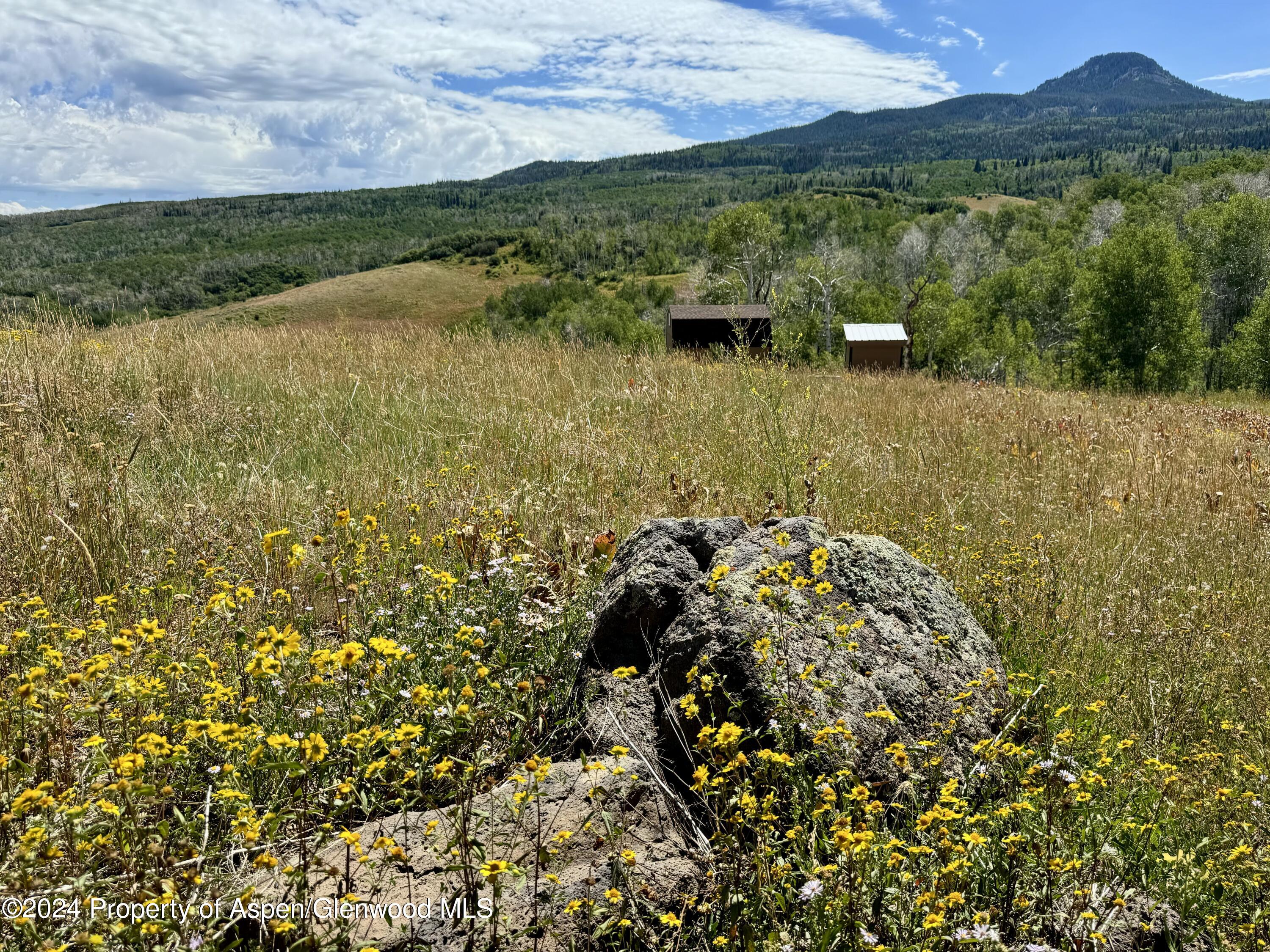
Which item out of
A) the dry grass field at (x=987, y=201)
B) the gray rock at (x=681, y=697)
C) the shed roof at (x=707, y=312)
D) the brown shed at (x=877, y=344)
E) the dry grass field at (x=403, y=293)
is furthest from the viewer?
the dry grass field at (x=987, y=201)

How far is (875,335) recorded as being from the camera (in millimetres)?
34188

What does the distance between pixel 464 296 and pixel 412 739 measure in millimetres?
113418

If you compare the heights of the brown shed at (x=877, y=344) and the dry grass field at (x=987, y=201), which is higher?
the dry grass field at (x=987, y=201)

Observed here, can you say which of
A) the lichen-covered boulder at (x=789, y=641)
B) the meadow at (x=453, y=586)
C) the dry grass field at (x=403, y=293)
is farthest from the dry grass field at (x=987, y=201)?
the lichen-covered boulder at (x=789, y=641)

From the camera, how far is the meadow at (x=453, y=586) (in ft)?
6.08

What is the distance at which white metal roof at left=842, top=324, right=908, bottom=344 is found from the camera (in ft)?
111

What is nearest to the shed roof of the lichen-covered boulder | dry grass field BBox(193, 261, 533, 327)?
the lichen-covered boulder

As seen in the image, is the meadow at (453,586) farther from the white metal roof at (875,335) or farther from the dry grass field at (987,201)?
the dry grass field at (987,201)

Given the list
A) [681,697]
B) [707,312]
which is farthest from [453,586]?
[707,312]

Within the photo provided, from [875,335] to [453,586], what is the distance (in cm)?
3414

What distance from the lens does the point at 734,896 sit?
1898mm

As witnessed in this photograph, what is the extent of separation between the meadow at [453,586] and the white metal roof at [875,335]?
2620cm

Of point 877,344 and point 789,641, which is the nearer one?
point 789,641

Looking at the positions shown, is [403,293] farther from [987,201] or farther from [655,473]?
[987,201]
